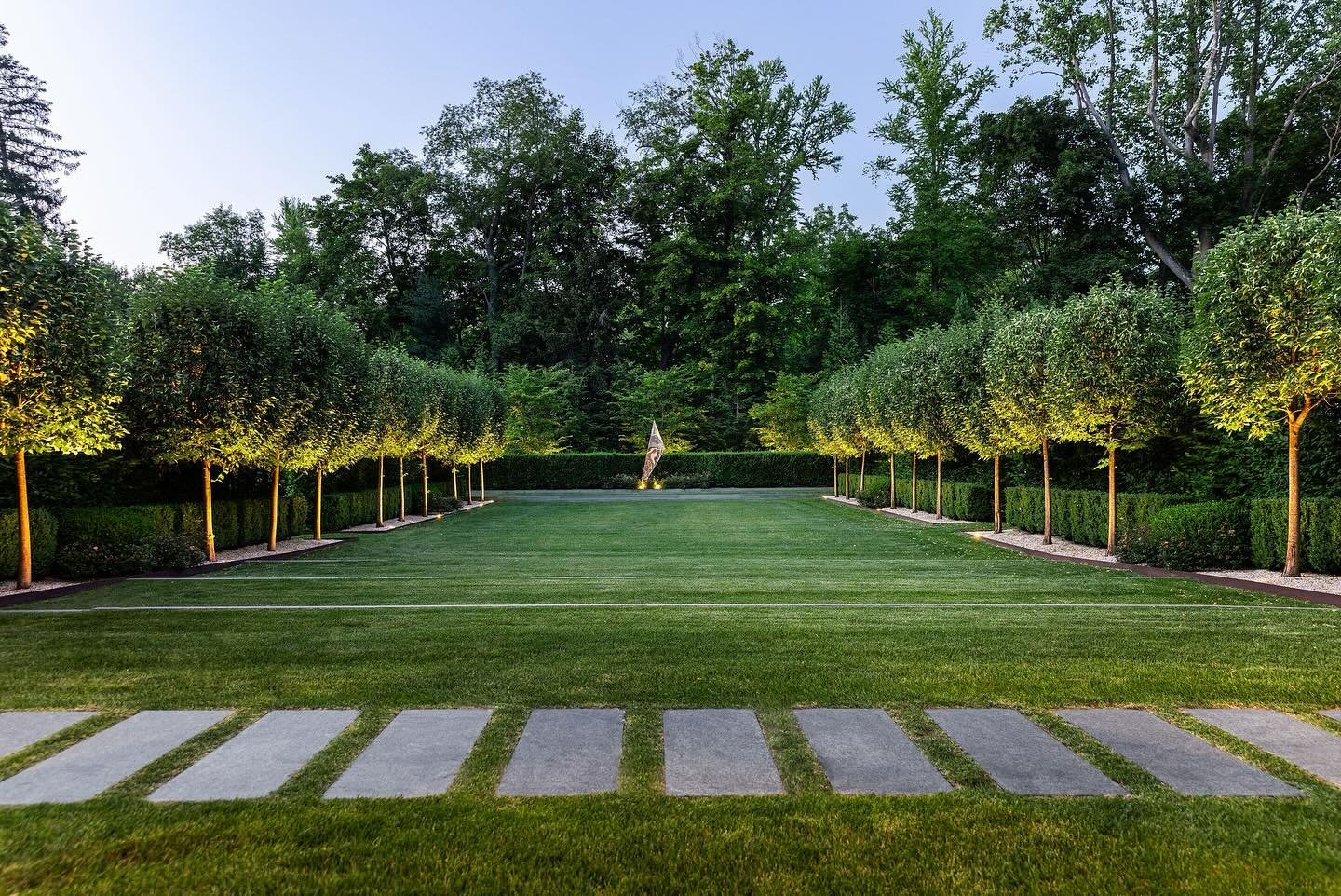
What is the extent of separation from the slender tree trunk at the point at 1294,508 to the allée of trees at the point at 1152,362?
0.06ft

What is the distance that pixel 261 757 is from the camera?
3.34 metres

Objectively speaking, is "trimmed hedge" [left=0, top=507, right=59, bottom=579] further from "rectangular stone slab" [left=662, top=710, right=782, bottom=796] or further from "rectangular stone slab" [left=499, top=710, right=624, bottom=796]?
"rectangular stone slab" [left=662, top=710, right=782, bottom=796]

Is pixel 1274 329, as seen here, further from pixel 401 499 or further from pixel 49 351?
pixel 401 499

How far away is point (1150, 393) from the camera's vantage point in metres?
13.4

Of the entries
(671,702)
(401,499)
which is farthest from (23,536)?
(401,499)

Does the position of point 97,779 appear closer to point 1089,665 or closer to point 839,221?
point 1089,665

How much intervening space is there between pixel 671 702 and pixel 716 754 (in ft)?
2.59

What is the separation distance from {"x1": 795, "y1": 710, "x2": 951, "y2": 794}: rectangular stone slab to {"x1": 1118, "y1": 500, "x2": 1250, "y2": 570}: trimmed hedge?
9.81 meters

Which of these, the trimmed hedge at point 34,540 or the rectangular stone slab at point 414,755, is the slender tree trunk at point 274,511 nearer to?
the trimmed hedge at point 34,540

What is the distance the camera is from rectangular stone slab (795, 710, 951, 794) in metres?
3.04

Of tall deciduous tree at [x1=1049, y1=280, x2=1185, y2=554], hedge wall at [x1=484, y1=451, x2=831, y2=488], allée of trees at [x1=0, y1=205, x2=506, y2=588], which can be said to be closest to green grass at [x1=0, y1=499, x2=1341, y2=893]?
allée of trees at [x1=0, y1=205, x2=506, y2=588]

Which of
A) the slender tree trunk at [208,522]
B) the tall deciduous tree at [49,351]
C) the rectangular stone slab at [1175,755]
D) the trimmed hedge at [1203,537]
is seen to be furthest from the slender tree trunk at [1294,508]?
the slender tree trunk at [208,522]

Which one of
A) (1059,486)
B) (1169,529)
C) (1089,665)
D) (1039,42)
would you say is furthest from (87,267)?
(1039,42)

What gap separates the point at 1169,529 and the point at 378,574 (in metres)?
11.5
